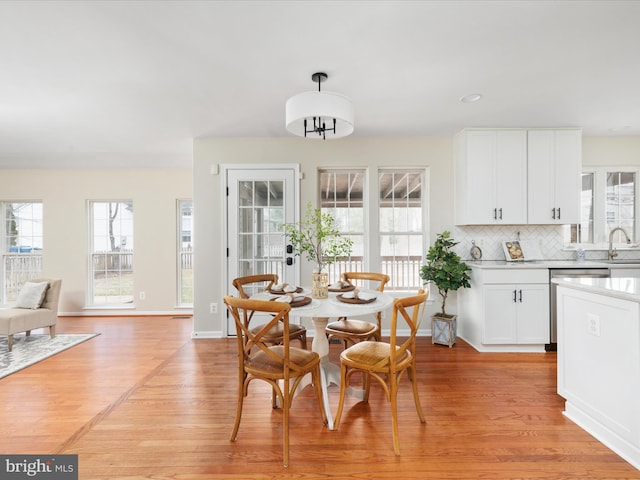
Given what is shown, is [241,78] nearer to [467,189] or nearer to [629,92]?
[467,189]

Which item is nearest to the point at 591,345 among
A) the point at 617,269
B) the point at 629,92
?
the point at 617,269

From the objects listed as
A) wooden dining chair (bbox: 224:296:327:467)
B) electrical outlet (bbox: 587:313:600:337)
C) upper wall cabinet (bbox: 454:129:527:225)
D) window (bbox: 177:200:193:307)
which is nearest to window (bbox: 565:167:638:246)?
upper wall cabinet (bbox: 454:129:527:225)

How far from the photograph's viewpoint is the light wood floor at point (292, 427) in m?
1.77

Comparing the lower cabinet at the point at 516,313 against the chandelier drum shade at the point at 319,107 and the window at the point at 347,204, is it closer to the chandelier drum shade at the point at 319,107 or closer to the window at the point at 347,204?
the window at the point at 347,204

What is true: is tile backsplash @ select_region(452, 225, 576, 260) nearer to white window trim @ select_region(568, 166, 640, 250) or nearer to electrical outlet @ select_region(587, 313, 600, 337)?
white window trim @ select_region(568, 166, 640, 250)

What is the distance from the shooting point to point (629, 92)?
9.68ft

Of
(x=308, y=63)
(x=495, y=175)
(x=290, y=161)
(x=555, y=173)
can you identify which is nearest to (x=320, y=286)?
(x=308, y=63)

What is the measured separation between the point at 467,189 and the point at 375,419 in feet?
9.36

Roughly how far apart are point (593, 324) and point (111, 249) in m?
6.57

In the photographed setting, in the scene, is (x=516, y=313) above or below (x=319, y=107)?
below

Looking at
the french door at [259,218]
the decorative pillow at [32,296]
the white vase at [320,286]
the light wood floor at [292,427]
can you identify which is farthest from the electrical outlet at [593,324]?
the decorative pillow at [32,296]

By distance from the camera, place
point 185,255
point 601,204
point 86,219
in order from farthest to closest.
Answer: point 185,255 → point 86,219 → point 601,204

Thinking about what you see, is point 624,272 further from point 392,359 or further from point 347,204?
point 392,359

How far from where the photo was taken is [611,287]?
1948mm
